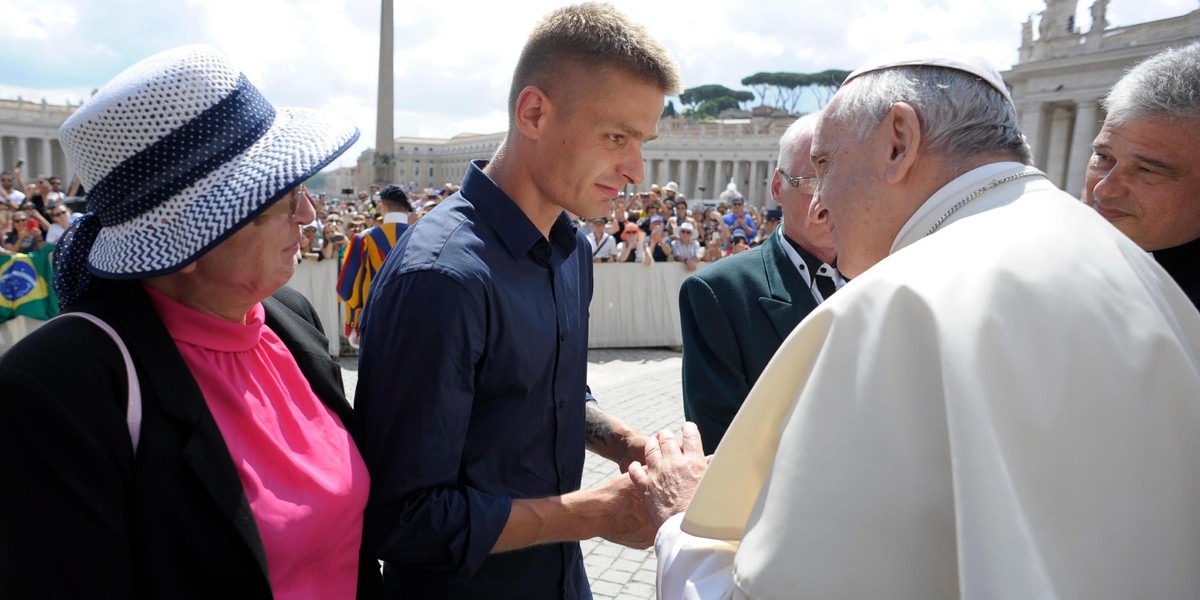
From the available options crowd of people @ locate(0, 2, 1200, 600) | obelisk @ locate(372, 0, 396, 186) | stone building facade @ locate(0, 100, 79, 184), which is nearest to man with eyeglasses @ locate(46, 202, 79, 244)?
crowd of people @ locate(0, 2, 1200, 600)

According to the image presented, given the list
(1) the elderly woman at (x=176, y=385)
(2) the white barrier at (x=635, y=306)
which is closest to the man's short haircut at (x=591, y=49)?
(1) the elderly woman at (x=176, y=385)

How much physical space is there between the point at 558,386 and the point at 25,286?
29.7 ft

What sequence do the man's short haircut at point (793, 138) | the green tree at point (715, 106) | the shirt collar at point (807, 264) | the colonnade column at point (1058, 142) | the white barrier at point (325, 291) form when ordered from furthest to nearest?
the green tree at point (715, 106)
the colonnade column at point (1058, 142)
the white barrier at point (325, 291)
the man's short haircut at point (793, 138)
the shirt collar at point (807, 264)

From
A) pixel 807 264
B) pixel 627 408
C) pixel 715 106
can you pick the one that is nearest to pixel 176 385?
pixel 807 264

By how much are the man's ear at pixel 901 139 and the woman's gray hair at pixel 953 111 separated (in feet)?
0.06

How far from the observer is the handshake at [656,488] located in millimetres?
1664

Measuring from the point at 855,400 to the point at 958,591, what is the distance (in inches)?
12.4

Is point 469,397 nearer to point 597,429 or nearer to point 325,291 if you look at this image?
point 597,429

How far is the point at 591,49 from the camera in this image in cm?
194

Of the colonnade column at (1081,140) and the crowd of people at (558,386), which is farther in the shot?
the colonnade column at (1081,140)

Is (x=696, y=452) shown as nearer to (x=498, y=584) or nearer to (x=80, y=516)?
(x=498, y=584)

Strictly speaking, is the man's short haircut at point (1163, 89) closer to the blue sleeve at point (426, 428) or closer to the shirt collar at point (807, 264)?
the shirt collar at point (807, 264)

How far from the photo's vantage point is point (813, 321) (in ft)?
4.14

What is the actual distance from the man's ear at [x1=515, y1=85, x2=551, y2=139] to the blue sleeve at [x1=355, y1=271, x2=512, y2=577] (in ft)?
1.84
